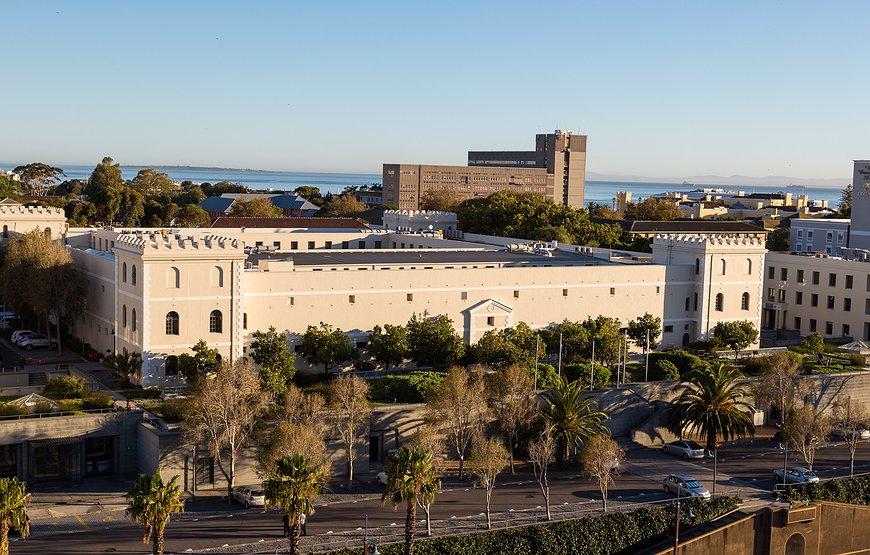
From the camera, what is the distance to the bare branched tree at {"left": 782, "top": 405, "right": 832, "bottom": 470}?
1714 inches

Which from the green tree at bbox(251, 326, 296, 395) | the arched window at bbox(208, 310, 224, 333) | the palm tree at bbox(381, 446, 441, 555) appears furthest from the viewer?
the arched window at bbox(208, 310, 224, 333)

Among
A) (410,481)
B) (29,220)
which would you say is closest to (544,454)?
(410,481)

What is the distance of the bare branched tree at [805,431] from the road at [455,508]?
1232 millimetres

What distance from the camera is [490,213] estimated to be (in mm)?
93875

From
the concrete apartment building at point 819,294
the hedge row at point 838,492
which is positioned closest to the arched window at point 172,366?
the hedge row at point 838,492

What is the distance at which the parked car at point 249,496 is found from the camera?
37300 mm

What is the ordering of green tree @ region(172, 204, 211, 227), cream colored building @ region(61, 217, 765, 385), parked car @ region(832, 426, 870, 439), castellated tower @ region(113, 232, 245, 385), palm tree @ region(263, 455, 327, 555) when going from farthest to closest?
green tree @ region(172, 204, 211, 227) < parked car @ region(832, 426, 870, 439) < cream colored building @ region(61, 217, 765, 385) < castellated tower @ region(113, 232, 245, 385) < palm tree @ region(263, 455, 327, 555)

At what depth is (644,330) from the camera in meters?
57.4

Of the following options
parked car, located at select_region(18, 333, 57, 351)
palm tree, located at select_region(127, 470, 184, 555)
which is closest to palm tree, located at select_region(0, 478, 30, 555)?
palm tree, located at select_region(127, 470, 184, 555)

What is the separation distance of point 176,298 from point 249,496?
1301 cm

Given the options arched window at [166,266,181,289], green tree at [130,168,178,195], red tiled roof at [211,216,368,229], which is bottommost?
arched window at [166,266,181,289]

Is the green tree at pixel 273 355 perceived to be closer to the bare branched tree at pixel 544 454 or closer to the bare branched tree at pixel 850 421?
the bare branched tree at pixel 544 454

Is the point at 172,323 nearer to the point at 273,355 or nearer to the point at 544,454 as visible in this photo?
the point at 273,355

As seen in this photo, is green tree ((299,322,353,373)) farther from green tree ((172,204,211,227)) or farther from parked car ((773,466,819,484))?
green tree ((172,204,211,227))
